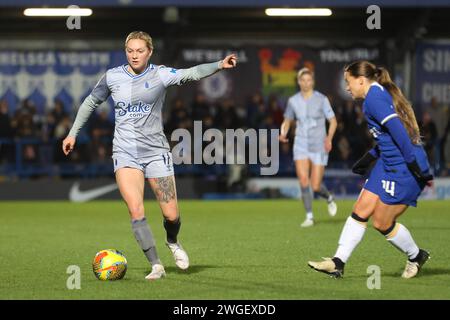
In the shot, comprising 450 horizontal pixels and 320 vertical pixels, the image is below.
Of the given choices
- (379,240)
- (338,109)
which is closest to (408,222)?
(379,240)

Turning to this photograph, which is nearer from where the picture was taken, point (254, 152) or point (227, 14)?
point (254, 152)

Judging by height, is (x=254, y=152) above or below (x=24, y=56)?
below

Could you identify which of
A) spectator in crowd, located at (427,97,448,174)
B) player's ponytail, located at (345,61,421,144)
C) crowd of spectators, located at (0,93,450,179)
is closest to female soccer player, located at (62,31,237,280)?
player's ponytail, located at (345,61,421,144)

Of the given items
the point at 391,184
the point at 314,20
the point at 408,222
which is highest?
the point at 314,20

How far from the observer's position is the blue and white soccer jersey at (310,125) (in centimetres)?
1652

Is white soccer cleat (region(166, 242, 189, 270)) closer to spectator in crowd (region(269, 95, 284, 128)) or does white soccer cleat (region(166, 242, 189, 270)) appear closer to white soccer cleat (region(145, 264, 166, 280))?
white soccer cleat (region(145, 264, 166, 280))

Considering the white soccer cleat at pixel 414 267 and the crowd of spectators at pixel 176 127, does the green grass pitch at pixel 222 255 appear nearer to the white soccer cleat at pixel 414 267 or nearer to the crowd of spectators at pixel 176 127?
the white soccer cleat at pixel 414 267

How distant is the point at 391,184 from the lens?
9.40m

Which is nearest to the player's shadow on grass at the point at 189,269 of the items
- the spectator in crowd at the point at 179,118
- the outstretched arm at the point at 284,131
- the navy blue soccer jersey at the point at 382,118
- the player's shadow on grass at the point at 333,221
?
the navy blue soccer jersey at the point at 382,118

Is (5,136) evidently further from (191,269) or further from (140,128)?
(140,128)

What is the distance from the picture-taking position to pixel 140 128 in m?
9.97

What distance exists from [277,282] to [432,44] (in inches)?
754

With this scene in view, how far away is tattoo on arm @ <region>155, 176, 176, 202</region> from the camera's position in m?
10.1
